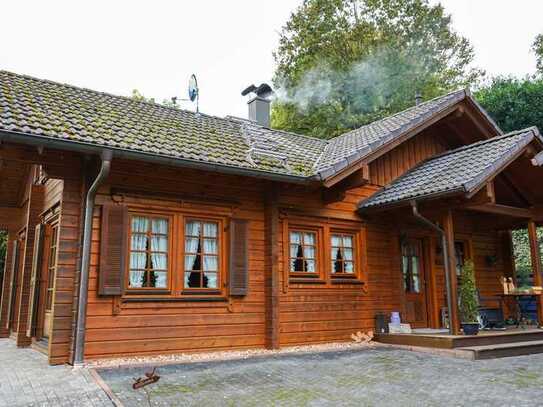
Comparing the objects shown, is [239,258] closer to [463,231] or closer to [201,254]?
[201,254]

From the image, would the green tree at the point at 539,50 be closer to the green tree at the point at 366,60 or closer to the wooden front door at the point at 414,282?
the green tree at the point at 366,60

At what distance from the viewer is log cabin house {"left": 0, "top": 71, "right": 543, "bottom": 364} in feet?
22.5

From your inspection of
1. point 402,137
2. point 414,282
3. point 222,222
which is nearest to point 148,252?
point 222,222

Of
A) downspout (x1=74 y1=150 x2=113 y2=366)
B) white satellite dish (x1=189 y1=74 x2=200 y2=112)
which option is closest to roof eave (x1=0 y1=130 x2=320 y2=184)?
downspout (x1=74 y1=150 x2=113 y2=366)

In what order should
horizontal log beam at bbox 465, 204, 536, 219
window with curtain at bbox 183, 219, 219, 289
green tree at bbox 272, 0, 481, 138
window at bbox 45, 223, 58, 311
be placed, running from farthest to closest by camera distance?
green tree at bbox 272, 0, 481, 138, horizontal log beam at bbox 465, 204, 536, 219, window at bbox 45, 223, 58, 311, window with curtain at bbox 183, 219, 219, 289

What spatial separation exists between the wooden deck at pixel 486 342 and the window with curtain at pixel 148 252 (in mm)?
4257

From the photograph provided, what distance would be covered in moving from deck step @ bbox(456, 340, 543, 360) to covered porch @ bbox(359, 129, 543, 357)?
0.02 m

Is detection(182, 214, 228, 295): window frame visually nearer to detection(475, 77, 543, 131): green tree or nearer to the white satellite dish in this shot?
the white satellite dish

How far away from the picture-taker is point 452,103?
421 inches

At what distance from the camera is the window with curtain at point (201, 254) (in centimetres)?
772

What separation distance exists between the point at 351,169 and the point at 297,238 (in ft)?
5.15

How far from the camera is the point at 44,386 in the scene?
5289 mm

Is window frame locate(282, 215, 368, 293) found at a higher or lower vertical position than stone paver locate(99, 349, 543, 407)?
higher

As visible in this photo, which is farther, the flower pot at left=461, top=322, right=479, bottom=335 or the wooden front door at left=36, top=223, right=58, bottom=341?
the flower pot at left=461, top=322, right=479, bottom=335
